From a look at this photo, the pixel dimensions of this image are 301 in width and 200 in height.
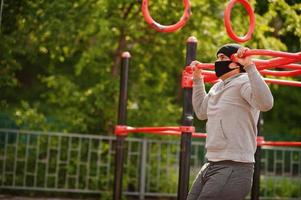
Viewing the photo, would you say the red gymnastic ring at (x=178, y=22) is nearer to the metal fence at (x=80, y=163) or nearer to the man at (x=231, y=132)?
the man at (x=231, y=132)

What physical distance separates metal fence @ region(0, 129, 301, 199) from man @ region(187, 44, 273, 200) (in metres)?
5.00

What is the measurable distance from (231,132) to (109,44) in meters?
5.28

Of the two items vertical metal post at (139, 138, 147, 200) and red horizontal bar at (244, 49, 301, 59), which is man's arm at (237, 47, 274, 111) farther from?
vertical metal post at (139, 138, 147, 200)

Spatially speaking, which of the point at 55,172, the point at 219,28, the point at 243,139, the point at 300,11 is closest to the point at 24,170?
the point at 55,172

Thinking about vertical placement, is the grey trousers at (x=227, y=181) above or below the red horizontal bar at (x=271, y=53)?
below

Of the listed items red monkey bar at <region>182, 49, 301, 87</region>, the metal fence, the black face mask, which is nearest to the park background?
the metal fence

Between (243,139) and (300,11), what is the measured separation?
4.32m

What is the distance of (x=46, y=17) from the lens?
26.2ft

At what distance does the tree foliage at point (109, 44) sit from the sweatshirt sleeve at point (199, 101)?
3983 millimetres

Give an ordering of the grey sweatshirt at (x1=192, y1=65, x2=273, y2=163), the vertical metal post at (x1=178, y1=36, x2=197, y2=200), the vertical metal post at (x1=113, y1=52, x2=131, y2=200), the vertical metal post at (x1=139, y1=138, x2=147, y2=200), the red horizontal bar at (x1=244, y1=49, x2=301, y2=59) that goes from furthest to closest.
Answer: the vertical metal post at (x1=139, y1=138, x2=147, y2=200)
the vertical metal post at (x1=113, y1=52, x2=131, y2=200)
the vertical metal post at (x1=178, y1=36, x2=197, y2=200)
the grey sweatshirt at (x1=192, y1=65, x2=273, y2=163)
the red horizontal bar at (x1=244, y1=49, x2=301, y2=59)

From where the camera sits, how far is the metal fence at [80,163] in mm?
8172

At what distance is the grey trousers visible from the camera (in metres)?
3.13

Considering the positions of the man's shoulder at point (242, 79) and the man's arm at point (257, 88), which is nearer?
the man's arm at point (257, 88)

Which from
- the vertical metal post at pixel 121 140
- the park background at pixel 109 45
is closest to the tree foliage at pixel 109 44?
the park background at pixel 109 45
